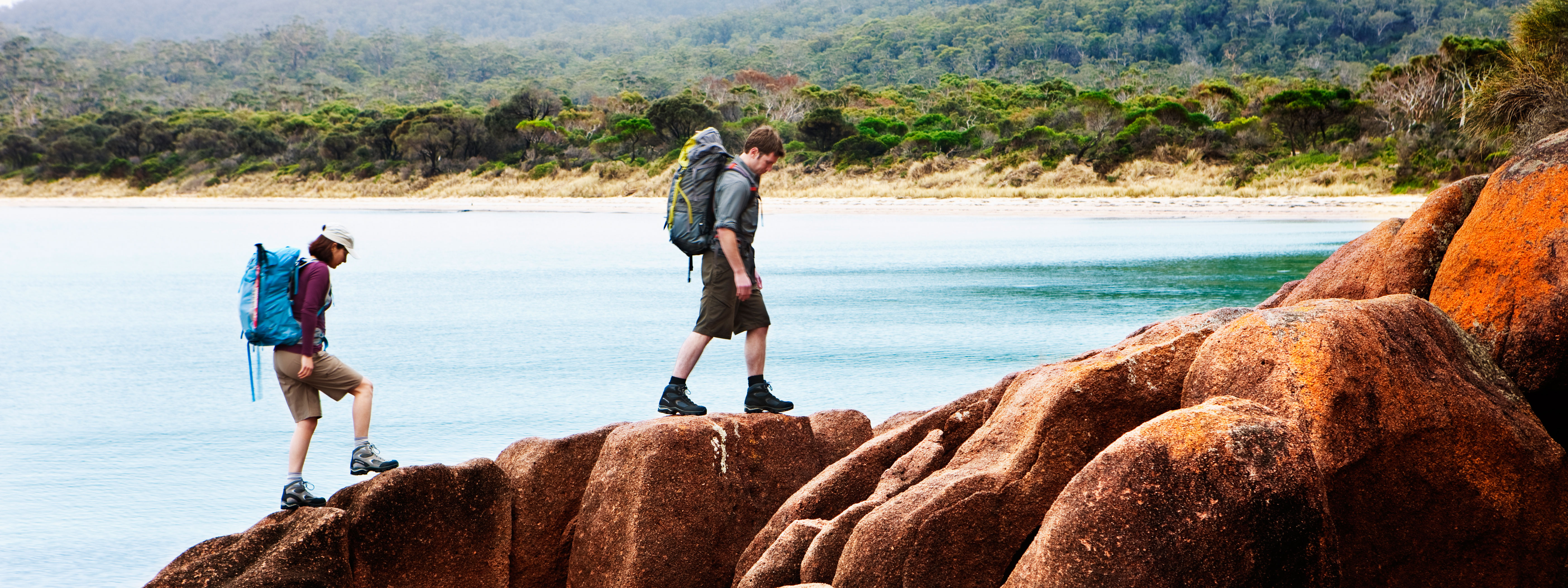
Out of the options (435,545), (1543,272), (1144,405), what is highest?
(1543,272)

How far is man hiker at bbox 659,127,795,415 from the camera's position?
14.9 feet

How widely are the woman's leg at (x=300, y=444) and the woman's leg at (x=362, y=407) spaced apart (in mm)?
170

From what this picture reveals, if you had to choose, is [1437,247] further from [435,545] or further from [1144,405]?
[435,545]

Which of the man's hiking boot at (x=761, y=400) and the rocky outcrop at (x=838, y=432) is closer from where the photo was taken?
the man's hiking boot at (x=761, y=400)

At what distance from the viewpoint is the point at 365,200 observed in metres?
40.2

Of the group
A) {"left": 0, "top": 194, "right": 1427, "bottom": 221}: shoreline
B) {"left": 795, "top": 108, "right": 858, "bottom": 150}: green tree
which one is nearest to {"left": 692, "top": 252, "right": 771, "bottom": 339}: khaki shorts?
{"left": 0, "top": 194, "right": 1427, "bottom": 221}: shoreline

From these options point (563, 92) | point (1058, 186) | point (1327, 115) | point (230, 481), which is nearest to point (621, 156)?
point (1058, 186)

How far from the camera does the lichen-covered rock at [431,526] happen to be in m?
4.31

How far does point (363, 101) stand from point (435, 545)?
89575 millimetres

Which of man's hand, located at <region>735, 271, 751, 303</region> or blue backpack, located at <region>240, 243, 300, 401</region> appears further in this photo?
man's hand, located at <region>735, 271, 751, 303</region>

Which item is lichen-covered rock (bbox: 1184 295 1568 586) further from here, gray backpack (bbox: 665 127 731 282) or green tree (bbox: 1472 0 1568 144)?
green tree (bbox: 1472 0 1568 144)

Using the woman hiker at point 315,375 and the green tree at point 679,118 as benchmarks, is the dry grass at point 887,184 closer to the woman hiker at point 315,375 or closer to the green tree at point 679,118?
the green tree at point 679,118

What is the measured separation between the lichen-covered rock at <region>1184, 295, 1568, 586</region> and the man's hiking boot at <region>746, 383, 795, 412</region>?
1977 mm

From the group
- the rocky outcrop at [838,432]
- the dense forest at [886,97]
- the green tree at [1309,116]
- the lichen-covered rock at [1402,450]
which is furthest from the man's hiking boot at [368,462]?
the green tree at [1309,116]
